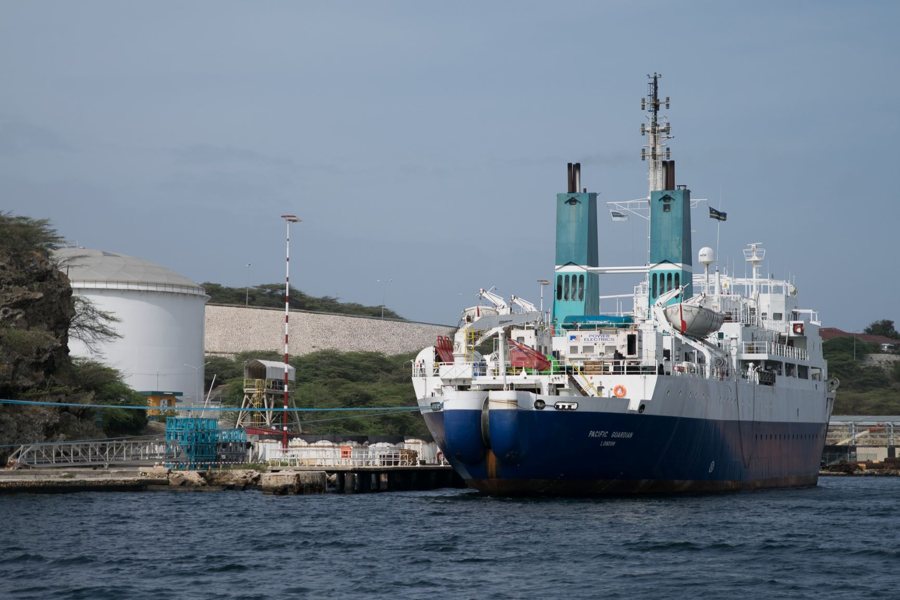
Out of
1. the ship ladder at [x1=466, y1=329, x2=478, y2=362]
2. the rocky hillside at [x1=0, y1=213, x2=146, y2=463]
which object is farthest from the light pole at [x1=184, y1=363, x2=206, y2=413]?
the ship ladder at [x1=466, y1=329, x2=478, y2=362]

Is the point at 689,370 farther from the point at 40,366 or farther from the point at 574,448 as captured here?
the point at 40,366

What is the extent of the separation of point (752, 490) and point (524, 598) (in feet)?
95.2

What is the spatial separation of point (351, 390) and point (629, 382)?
4541 cm

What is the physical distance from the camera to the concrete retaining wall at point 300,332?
103750 millimetres

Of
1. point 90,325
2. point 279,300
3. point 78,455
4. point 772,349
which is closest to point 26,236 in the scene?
point 90,325

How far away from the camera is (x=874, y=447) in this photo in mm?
78125

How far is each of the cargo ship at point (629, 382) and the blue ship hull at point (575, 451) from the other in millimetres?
46

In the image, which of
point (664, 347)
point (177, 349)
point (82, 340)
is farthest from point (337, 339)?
point (664, 347)

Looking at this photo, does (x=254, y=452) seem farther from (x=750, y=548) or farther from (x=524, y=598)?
(x=524, y=598)

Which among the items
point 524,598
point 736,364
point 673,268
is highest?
point 673,268

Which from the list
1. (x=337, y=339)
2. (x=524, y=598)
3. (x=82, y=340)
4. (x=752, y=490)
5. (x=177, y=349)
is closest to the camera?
(x=524, y=598)

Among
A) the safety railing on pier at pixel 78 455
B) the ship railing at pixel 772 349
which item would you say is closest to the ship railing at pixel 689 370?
the ship railing at pixel 772 349

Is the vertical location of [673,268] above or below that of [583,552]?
above

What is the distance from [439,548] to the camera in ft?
100.0
